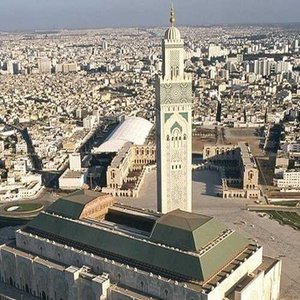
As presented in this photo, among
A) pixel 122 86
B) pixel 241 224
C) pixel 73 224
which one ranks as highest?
pixel 122 86

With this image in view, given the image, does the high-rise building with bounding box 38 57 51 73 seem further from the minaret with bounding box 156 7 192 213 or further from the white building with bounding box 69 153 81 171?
the minaret with bounding box 156 7 192 213

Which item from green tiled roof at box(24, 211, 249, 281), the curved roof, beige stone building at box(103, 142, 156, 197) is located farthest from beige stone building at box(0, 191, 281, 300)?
the curved roof

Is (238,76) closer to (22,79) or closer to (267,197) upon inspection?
(22,79)

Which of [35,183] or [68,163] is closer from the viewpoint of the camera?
[35,183]

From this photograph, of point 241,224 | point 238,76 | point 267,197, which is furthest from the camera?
point 238,76

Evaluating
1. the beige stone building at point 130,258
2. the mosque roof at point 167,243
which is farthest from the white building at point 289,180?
the mosque roof at point 167,243

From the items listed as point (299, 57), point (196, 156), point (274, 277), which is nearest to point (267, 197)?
point (196, 156)

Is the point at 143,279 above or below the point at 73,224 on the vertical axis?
below

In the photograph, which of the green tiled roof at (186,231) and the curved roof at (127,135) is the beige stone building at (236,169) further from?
the green tiled roof at (186,231)
